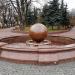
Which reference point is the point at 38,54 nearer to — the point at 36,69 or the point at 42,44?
the point at 36,69

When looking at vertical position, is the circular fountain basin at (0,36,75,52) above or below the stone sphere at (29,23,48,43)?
below

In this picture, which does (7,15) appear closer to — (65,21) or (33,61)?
(65,21)

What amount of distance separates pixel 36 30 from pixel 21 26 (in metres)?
16.0

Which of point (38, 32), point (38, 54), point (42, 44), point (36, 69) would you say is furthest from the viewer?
point (42, 44)

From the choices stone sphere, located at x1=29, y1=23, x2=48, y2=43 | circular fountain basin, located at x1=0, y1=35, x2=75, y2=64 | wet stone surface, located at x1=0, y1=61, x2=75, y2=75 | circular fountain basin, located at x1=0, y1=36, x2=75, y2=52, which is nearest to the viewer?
wet stone surface, located at x1=0, y1=61, x2=75, y2=75

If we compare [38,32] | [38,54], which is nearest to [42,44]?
[38,32]

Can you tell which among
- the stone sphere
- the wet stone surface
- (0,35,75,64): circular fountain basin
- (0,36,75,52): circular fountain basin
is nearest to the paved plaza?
the wet stone surface

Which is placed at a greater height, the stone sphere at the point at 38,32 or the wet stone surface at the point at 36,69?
the stone sphere at the point at 38,32

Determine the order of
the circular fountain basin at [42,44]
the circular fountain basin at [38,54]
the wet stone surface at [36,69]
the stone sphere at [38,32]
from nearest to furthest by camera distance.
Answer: the wet stone surface at [36,69], the circular fountain basin at [38,54], the circular fountain basin at [42,44], the stone sphere at [38,32]

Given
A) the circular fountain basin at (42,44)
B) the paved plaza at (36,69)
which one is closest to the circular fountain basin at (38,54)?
the circular fountain basin at (42,44)

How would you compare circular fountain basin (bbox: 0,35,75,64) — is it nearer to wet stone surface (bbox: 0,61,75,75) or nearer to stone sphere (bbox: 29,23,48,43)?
wet stone surface (bbox: 0,61,75,75)

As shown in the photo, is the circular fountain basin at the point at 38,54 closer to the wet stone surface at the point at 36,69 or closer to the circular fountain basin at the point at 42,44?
the circular fountain basin at the point at 42,44

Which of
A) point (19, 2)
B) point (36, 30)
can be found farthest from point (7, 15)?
point (36, 30)

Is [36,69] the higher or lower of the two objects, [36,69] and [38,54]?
the lower
